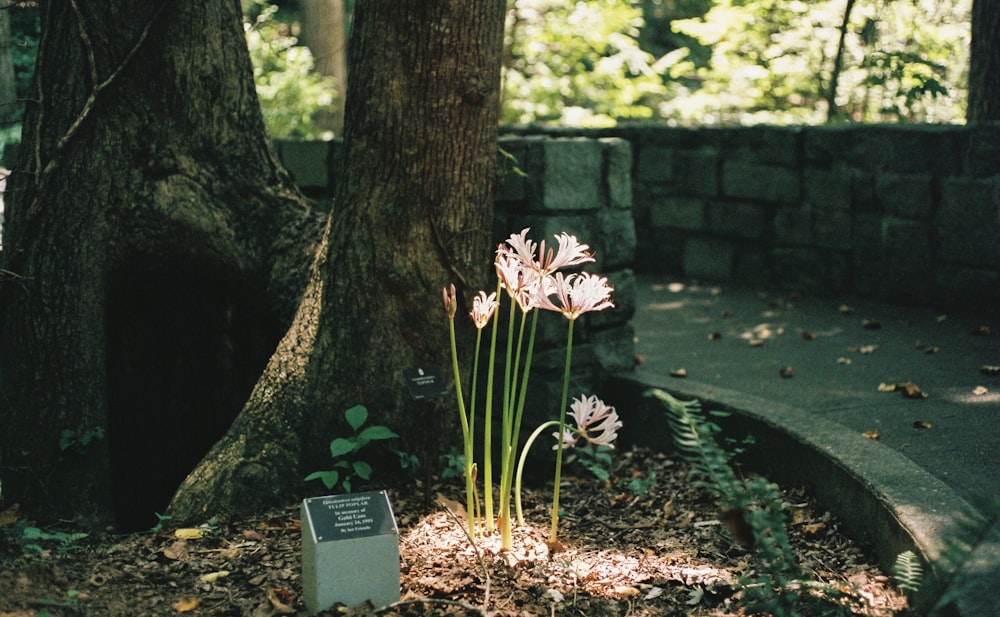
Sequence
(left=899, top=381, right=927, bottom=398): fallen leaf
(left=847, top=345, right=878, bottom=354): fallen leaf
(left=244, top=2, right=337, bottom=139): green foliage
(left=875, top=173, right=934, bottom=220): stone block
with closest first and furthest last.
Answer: (left=899, top=381, right=927, bottom=398): fallen leaf < (left=847, top=345, right=878, bottom=354): fallen leaf < (left=875, top=173, right=934, bottom=220): stone block < (left=244, top=2, right=337, bottom=139): green foliage

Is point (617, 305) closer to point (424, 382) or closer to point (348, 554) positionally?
point (424, 382)

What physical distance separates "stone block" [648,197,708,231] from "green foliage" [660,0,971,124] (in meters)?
1.82

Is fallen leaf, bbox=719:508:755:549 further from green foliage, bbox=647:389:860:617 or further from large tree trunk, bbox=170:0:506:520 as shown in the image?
large tree trunk, bbox=170:0:506:520

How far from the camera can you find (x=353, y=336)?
12.7ft

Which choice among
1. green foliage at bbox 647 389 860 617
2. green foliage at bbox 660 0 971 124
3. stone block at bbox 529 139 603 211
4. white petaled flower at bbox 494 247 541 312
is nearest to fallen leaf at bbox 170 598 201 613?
white petaled flower at bbox 494 247 541 312

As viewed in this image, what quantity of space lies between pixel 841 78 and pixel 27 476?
9.05 m

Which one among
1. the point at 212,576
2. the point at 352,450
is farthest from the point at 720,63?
the point at 212,576

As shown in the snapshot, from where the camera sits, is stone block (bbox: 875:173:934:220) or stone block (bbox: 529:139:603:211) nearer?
stone block (bbox: 529:139:603:211)

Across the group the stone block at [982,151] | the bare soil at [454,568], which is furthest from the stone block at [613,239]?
the stone block at [982,151]

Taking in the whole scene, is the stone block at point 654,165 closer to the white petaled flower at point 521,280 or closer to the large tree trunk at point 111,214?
the large tree trunk at point 111,214

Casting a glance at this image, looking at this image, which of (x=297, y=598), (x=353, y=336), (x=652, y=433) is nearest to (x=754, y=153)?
(x=652, y=433)

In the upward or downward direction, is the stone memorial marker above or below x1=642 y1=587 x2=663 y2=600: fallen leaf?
above

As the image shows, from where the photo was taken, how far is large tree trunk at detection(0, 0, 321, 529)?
4086 mm

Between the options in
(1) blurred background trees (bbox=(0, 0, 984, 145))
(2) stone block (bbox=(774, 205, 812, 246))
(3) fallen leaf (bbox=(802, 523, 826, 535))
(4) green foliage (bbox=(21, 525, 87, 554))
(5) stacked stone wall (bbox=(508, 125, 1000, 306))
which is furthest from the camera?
(1) blurred background trees (bbox=(0, 0, 984, 145))
